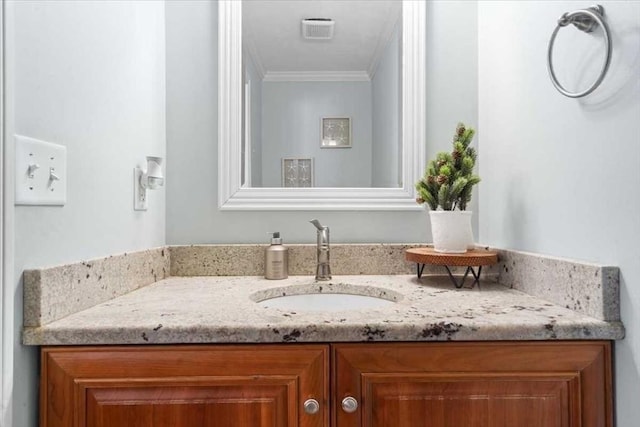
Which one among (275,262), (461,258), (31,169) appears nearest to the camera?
(31,169)

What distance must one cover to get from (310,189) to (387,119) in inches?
13.3

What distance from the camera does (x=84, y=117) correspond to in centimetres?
79

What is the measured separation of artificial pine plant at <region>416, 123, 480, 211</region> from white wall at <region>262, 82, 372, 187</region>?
0.73 feet

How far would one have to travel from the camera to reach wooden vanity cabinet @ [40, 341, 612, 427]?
2.18 feet

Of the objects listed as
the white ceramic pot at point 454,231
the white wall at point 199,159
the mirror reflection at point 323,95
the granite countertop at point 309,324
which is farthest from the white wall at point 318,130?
the granite countertop at point 309,324

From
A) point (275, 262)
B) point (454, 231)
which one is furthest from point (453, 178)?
point (275, 262)

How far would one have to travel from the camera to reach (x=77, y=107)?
2.53 ft

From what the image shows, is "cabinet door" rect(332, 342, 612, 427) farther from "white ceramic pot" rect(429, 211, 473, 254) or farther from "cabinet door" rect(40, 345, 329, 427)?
"white ceramic pot" rect(429, 211, 473, 254)

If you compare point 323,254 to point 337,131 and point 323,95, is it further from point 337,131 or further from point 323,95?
point 323,95

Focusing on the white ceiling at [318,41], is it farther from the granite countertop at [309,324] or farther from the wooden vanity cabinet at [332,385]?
the wooden vanity cabinet at [332,385]

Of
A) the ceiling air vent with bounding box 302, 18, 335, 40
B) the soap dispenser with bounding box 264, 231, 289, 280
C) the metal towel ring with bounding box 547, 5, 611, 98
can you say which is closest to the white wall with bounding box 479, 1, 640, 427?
the metal towel ring with bounding box 547, 5, 611, 98

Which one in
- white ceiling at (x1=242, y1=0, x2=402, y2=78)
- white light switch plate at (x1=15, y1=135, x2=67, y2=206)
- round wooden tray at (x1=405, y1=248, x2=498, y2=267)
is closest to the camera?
white light switch plate at (x1=15, y1=135, x2=67, y2=206)

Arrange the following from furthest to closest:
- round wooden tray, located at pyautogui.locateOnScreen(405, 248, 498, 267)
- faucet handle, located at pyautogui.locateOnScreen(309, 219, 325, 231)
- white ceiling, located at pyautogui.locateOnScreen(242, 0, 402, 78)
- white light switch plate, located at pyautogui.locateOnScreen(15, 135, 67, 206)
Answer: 1. white ceiling, located at pyautogui.locateOnScreen(242, 0, 402, 78)
2. faucet handle, located at pyautogui.locateOnScreen(309, 219, 325, 231)
3. round wooden tray, located at pyautogui.locateOnScreen(405, 248, 498, 267)
4. white light switch plate, located at pyautogui.locateOnScreen(15, 135, 67, 206)

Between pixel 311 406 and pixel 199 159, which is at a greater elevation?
pixel 199 159
